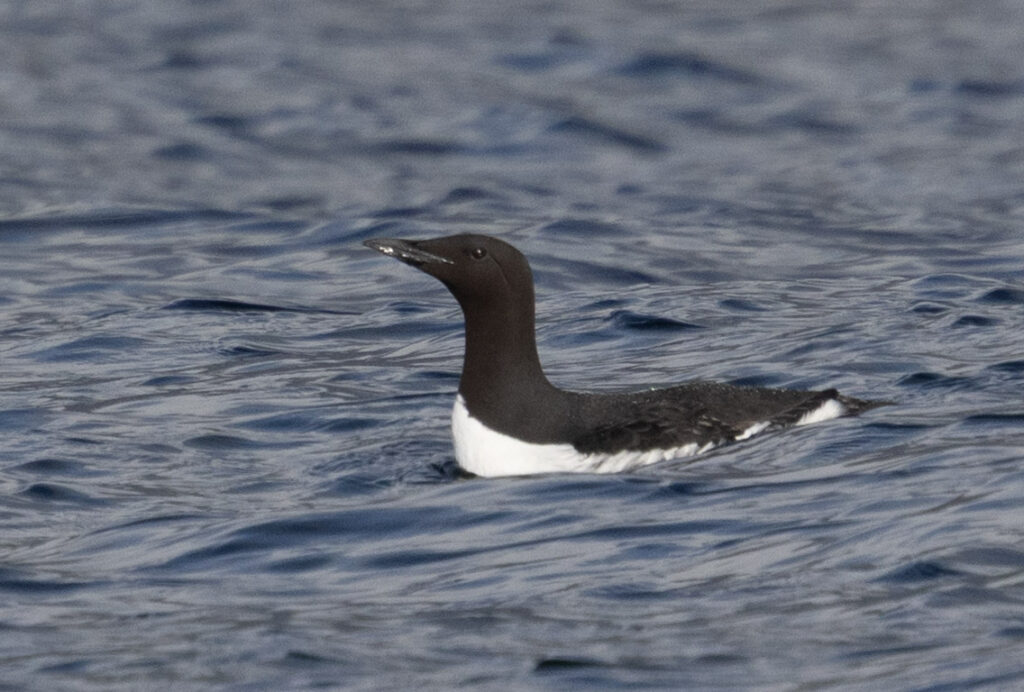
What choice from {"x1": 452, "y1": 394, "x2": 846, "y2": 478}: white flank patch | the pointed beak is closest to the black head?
the pointed beak

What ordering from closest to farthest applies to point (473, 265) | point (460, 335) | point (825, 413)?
point (473, 265) < point (825, 413) < point (460, 335)

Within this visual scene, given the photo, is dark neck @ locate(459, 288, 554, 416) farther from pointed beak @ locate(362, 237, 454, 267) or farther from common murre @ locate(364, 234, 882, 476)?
pointed beak @ locate(362, 237, 454, 267)

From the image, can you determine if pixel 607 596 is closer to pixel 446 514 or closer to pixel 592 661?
pixel 592 661

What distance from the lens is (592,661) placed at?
18.5 ft

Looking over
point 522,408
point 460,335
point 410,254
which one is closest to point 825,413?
point 522,408

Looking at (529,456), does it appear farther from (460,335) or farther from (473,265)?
(460,335)

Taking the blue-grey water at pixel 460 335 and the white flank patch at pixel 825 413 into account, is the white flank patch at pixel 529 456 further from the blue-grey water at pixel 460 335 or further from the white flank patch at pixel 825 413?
the white flank patch at pixel 825 413

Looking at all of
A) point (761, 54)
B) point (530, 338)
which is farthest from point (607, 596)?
point (761, 54)

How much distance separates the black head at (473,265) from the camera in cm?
802

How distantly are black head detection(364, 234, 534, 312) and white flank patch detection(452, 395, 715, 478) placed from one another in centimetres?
50

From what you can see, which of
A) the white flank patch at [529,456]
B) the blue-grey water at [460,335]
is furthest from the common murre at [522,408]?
the blue-grey water at [460,335]

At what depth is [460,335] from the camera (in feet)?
38.7

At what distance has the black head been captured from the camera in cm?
802

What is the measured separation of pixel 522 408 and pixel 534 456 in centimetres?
21
